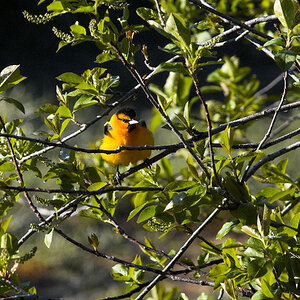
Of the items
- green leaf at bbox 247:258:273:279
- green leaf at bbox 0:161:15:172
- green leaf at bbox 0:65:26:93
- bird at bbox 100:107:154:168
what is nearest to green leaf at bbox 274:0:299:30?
green leaf at bbox 247:258:273:279

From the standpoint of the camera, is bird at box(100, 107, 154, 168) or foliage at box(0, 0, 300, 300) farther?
bird at box(100, 107, 154, 168)

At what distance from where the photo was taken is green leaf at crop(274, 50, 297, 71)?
1.31m

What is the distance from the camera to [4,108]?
7824 mm

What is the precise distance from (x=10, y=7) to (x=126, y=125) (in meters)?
5.96

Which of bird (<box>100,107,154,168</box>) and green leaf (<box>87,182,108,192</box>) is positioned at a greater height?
green leaf (<box>87,182,108,192</box>)

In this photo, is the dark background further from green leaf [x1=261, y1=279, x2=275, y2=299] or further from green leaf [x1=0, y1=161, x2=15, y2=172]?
green leaf [x1=261, y1=279, x2=275, y2=299]

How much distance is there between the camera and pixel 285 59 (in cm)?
132

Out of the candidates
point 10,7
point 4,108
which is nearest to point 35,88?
point 4,108

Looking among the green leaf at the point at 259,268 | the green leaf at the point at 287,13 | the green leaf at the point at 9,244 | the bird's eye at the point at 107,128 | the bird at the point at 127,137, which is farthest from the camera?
the bird's eye at the point at 107,128

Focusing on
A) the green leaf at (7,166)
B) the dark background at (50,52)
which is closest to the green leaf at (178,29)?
the green leaf at (7,166)

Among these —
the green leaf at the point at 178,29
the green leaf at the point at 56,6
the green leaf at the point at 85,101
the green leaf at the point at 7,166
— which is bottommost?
the green leaf at the point at 7,166

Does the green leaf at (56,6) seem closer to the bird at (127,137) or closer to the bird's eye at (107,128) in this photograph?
the bird at (127,137)

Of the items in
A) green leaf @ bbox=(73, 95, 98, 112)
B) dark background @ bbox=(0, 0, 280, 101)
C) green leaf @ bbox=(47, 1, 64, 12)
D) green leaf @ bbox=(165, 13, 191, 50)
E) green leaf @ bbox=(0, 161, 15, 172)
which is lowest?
dark background @ bbox=(0, 0, 280, 101)

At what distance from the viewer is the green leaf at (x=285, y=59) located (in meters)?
1.31
